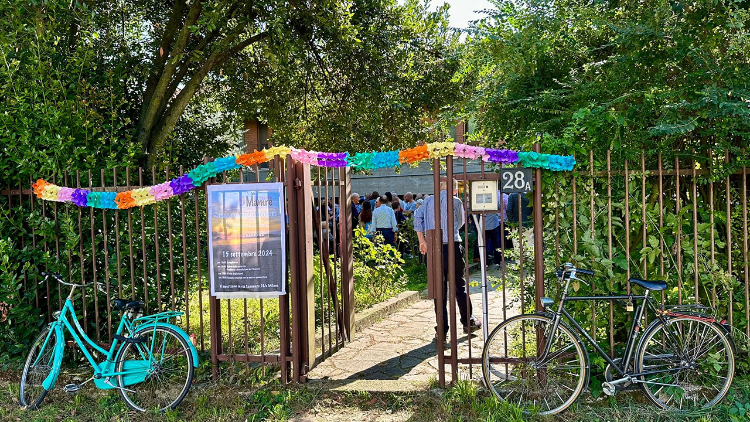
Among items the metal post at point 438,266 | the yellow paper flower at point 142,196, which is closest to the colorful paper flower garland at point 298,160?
the yellow paper flower at point 142,196

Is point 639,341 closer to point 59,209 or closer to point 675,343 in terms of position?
point 675,343

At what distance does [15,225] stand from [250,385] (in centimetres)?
296

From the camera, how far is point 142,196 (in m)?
5.69

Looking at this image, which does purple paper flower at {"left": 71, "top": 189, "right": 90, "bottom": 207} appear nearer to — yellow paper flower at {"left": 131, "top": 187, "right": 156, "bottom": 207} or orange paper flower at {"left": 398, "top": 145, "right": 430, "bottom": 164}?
yellow paper flower at {"left": 131, "top": 187, "right": 156, "bottom": 207}

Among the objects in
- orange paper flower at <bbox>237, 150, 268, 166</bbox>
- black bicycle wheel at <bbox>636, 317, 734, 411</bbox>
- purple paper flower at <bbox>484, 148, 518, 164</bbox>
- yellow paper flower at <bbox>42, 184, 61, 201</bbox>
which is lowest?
black bicycle wheel at <bbox>636, 317, 734, 411</bbox>

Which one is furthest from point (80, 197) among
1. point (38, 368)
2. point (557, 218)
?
point (557, 218)

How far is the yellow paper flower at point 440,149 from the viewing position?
508cm

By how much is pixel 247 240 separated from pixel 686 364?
3.73 m

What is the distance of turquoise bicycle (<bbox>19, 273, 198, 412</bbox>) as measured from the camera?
5.17 metres

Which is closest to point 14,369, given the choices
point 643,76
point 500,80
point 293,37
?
point 293,37

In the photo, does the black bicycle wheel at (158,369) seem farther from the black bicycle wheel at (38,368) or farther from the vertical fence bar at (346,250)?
the vertical fence bar at (346,250)

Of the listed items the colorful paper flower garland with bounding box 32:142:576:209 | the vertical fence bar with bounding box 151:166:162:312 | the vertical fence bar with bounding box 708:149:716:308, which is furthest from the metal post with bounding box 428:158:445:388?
Answer: the vertical fence bar with bounding box 151:166:162:312

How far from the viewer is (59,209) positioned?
6.12 meters

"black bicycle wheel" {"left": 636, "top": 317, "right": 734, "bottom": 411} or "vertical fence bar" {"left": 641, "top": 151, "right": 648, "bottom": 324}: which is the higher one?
"vertical fence bar" {"left": 641, "top": 151, "right": 648, "bottom": 324}
